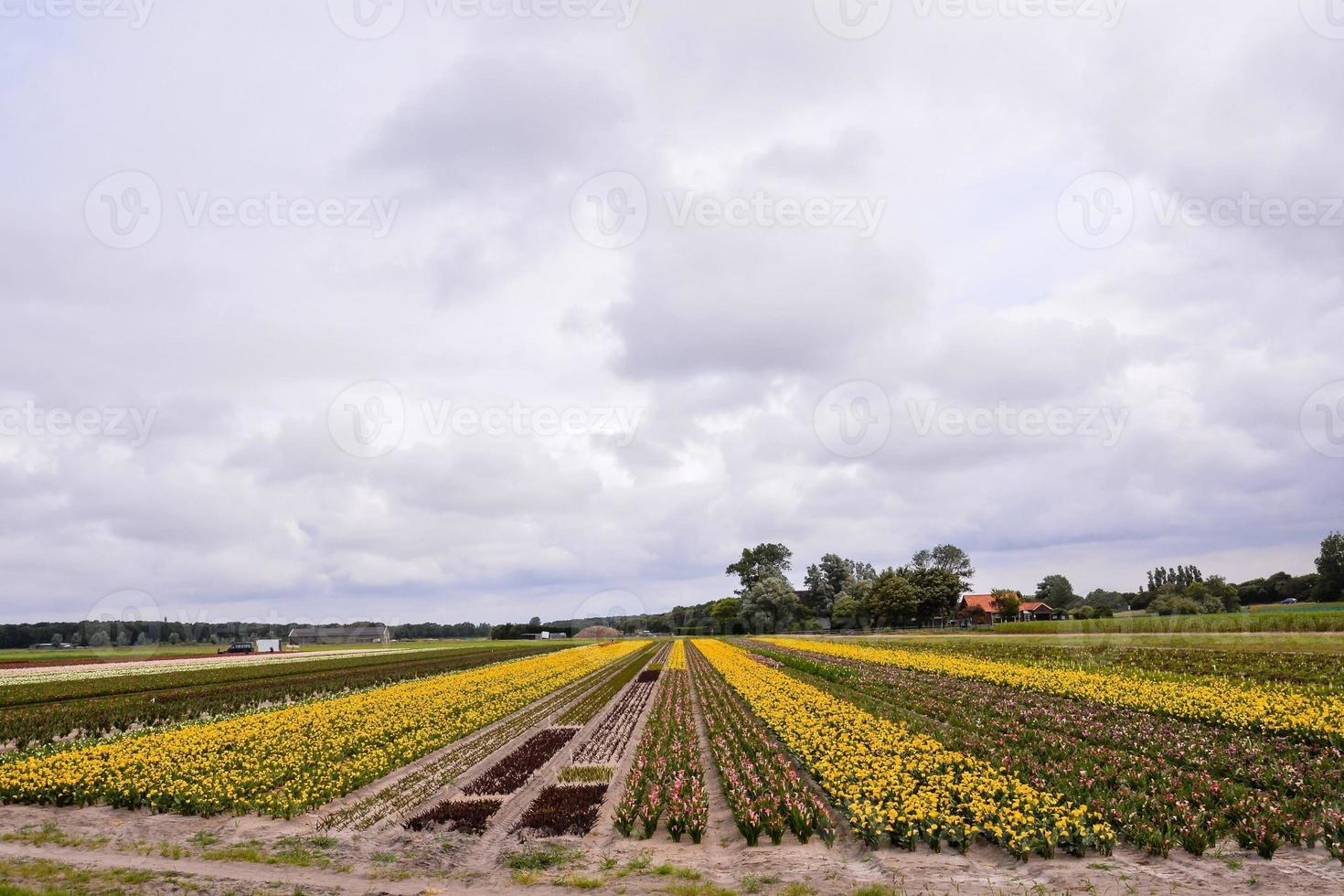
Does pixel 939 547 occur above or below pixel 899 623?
above

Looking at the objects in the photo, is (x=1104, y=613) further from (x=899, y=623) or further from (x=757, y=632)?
(x=757, y=632)

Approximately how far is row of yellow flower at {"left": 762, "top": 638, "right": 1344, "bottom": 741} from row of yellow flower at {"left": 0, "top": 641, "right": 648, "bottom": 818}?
64.5 ft

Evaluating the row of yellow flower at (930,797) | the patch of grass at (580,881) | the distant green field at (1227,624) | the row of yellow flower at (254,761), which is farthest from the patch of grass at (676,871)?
the distant green field at (1227,624)

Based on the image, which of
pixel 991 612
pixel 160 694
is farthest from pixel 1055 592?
pixel 160 694

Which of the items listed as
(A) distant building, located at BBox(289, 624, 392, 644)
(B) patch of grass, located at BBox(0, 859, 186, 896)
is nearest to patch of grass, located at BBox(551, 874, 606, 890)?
(B) patch of grass, located at BBox(0, 859, 186, 896)

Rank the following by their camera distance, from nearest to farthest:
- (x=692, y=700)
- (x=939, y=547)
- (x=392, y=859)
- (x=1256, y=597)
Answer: (x=392, y=859) < (x=692, y=700) < (x=1256, y=597) < (x=939, y=547)

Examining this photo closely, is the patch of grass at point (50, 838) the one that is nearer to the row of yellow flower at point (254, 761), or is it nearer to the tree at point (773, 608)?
the row of yellow flower at point (254, 761)

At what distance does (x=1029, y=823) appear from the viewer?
10391mm

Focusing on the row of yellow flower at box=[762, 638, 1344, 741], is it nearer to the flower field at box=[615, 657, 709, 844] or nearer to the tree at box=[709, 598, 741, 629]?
the flower field at box=[615, 657, 709, 844]

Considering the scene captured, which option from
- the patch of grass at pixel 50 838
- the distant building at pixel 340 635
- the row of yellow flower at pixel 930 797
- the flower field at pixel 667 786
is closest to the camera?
the row of yellow flower at pixel 930 797

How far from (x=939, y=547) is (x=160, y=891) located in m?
169

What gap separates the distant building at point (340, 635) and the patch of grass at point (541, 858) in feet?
526

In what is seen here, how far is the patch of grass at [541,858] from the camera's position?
1095 centimetres

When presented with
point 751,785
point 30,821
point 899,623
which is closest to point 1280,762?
point 751,785
